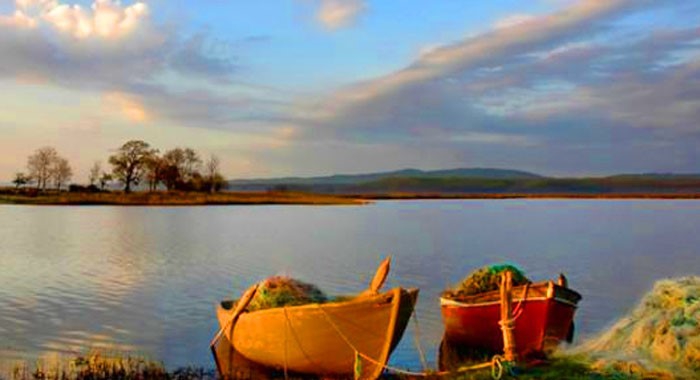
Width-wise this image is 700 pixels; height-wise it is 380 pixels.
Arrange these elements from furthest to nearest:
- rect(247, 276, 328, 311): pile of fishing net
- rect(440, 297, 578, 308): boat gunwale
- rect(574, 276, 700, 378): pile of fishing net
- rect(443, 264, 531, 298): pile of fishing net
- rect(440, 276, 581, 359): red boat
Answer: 1. rect(443, 264, 531, 298): pile of fishing net
2. rect(440, 297, 578, 308): boat gunwale
3. rect(440, 276, 581, 359): red boat
4. rect(247, 276, 328, 311): pile of fishing net
5. rect(574, 276, 700, 378): pile of fishing net

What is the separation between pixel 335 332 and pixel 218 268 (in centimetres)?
2533

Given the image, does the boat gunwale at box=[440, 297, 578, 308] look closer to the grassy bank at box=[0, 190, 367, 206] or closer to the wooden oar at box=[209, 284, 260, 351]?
the wooden oar at box=[209, 284, 260, 351]

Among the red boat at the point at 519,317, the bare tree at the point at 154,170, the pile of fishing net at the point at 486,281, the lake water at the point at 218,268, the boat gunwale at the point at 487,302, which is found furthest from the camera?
the bare tree at the point at 154,170

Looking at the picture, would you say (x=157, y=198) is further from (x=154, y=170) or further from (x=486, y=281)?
(x=486, y=281)

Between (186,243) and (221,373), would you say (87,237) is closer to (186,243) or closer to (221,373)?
(186,243)

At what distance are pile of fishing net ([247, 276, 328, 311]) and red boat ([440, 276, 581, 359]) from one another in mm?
4369

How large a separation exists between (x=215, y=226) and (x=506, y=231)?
1136 inches

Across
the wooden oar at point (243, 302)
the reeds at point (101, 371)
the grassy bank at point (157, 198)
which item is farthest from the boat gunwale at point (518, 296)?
the grassy bank at point (157, 198)

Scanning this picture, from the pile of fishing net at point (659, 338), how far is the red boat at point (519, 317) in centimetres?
266

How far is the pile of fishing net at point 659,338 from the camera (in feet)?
41.7

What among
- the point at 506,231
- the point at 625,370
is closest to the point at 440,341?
the point at 625,370

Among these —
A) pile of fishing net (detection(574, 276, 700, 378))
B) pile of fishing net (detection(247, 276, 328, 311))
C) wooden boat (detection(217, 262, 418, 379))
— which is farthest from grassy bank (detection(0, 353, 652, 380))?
pile of fishing net (detection(247, 276, 328, 311))

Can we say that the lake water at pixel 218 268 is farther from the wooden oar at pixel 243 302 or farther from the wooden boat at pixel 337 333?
the wooden boat at pixel 337 333

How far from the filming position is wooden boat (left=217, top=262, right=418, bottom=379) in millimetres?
14492
